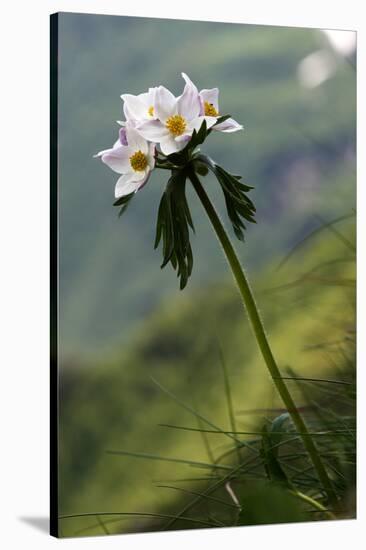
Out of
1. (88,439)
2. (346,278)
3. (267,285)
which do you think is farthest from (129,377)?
(346,278)

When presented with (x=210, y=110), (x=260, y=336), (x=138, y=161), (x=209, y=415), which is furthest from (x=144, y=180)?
(x=209, y=415)

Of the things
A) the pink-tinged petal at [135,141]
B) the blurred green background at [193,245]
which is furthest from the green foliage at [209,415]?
the pink-tinged petal at [135,141]

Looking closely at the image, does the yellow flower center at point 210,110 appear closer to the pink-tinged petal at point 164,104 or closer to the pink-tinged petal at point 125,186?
the pink-tinged petal at point 164,104

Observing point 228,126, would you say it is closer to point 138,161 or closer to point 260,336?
point 138,161

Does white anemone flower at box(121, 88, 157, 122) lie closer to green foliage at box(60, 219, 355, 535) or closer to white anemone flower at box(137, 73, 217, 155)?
white anemone flower at box(137, 73, 217, 155)

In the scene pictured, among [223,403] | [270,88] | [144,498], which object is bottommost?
[144,498]

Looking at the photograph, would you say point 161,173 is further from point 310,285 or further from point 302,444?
point 302,444
